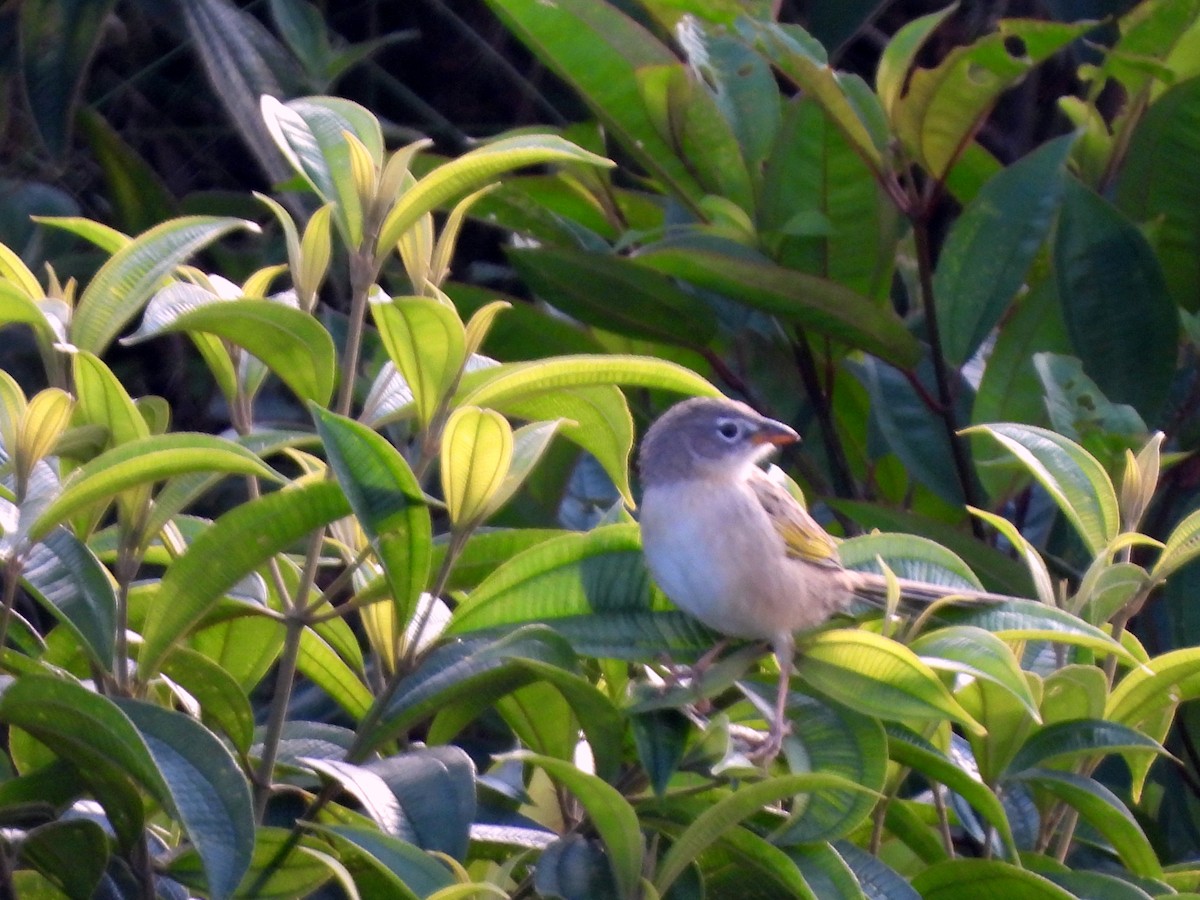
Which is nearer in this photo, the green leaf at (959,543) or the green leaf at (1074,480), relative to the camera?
the green leaf at (1074,480)

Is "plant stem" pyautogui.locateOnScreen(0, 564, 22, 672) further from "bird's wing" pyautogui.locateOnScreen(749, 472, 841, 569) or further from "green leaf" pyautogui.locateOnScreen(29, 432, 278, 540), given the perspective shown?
"bird's wing" pyautogui.locateOnScreen(749, 472, 841, 569)

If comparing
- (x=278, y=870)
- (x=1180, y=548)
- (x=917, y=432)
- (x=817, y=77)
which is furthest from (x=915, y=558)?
(x=817, y=77)

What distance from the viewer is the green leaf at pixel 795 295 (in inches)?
87.2

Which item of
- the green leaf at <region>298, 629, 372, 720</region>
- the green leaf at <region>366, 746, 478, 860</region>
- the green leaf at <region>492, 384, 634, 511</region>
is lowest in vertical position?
the green leaf at <region>298, 629, 372, 720</region>

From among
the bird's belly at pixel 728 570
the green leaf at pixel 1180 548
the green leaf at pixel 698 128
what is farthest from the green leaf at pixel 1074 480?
the green leaf at pixel 698 128

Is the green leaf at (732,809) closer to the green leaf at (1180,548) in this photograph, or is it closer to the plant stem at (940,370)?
the green leaf at (1180,548)

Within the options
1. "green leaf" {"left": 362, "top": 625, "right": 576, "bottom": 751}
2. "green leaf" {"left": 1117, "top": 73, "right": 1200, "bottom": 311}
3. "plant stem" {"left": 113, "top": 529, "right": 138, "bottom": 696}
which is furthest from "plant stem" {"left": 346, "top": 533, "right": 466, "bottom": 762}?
"green leaf" {"left": 1117, "top": 73, "right": 1200, "bottom": 311}

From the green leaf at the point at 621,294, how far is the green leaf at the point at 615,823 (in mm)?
1282

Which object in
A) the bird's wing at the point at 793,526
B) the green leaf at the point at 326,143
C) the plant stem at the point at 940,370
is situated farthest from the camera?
the plant stem at the point at 940,370

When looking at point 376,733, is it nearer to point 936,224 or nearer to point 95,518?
point 95,518

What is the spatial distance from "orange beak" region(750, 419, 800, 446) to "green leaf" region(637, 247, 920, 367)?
0.21m

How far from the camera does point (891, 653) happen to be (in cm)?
133

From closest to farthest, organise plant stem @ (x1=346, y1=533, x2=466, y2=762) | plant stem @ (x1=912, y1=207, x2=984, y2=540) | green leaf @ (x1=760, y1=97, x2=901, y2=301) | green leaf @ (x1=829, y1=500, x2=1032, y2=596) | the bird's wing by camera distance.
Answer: plant stem @ (x1=346, y1=533, x2=466, y2=762)
the bird's wing
green leaf @ (x1=829, y1=500, x2=1032, y2=596)
plant stem @ (x1=912, y1=207, x2=984, y2=540)
green leaf @ (x1=760, y1=97, x2=901, y2=301)

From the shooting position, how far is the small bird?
63.1 inches
